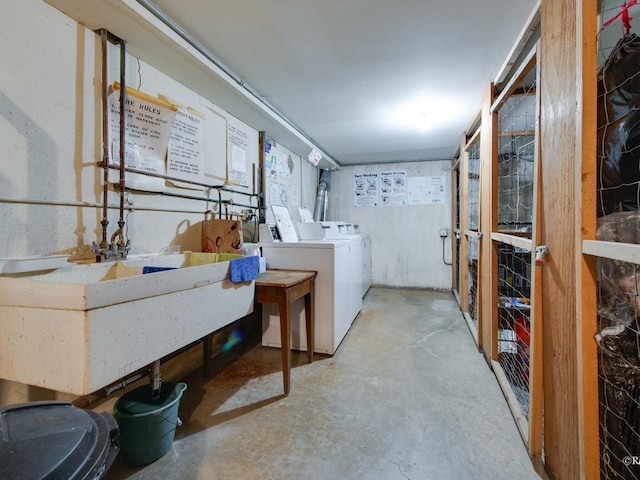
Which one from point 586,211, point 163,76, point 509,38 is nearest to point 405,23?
point 509,38

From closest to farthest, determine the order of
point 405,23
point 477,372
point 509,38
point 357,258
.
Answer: point 405,23, point 509,38, point 477,372, point 357,258

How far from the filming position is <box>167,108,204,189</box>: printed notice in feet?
6.07

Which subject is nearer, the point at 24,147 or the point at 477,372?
the point at 24,147

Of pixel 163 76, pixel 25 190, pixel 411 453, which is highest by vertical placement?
pixel 163 76

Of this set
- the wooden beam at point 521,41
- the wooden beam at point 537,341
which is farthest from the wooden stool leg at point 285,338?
the wooden beam at point 521,41

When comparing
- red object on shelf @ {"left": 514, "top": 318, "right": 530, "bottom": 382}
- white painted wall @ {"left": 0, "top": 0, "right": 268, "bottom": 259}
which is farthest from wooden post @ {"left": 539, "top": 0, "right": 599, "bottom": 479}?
white painted wall @ {"left": 0, "top": 0, "right": 268, "bottom": 259}

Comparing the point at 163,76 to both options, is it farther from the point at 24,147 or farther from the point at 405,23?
the point at 405,23

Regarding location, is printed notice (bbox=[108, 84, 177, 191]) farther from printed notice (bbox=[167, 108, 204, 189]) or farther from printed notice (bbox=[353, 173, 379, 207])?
printed notice (bbox=[353, 173, 379, 207])

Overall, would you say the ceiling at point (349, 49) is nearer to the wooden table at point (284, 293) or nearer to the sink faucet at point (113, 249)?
the sink faucet at point (113, 249)

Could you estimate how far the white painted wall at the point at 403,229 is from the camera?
14.5 ft

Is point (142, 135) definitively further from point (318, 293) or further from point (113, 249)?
point (318, 293)

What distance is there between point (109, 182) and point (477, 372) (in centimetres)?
255

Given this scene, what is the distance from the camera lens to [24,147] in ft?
3.81

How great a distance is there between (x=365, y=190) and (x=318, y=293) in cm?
282
